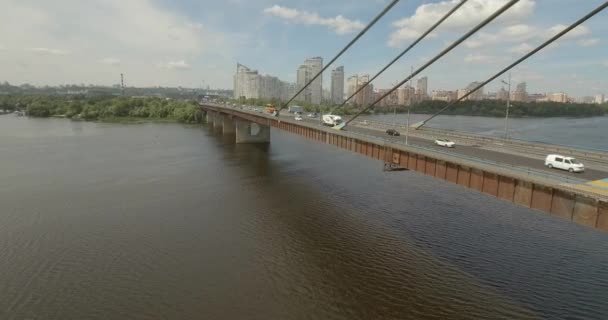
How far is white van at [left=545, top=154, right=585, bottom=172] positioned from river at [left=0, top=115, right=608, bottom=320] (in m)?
5.79

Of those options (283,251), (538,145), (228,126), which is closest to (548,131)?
(538,145)

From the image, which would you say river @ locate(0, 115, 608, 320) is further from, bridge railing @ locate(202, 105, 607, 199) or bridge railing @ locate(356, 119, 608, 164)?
bridge railing @ locate(202, 105, 607, 199)

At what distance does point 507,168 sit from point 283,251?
13534mm

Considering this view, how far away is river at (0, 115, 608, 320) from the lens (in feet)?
55.3

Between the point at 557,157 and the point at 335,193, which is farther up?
the point at 557,157

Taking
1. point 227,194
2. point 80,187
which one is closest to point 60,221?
point 80,187

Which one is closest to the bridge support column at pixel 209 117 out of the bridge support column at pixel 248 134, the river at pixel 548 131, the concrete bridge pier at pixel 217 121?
the concrete bridge pier at pixel 217 121

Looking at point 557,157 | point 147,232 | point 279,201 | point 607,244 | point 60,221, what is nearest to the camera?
point 557,157

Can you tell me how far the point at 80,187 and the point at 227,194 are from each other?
14852 millimetres

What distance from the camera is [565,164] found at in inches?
729

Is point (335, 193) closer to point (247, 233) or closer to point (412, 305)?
point (247, 233)

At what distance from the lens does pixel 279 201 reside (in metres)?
33.2

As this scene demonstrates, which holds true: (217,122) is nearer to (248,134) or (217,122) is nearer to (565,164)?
(248,134)

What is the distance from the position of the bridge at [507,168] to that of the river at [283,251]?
520 centimetres
